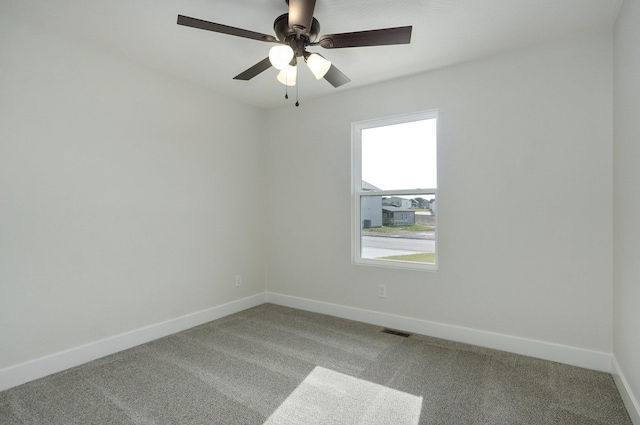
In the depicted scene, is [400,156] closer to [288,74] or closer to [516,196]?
[516,196]

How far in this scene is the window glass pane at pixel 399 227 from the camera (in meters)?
3.18

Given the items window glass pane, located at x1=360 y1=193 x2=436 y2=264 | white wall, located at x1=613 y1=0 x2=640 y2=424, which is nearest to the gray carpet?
white wall, located at x1=613 y1=0 x2=640 y2=424

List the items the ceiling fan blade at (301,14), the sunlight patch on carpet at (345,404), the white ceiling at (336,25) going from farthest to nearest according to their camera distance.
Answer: the white ceiling at (336,25) → the sunlight patch on carpet at (345,404) → the ceiling fan blade at (301,14)

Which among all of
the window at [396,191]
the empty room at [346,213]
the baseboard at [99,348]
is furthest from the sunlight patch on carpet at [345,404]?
the baseboard at [99,348]

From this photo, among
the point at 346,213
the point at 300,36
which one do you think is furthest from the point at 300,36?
the point at 346,213

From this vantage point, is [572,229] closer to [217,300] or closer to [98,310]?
[217,300]

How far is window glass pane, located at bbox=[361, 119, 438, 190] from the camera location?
3.17m

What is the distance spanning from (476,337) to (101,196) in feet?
11.3

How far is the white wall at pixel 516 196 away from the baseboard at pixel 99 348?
60.1 inches

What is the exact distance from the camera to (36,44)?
7.68 ft

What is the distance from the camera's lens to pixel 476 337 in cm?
284

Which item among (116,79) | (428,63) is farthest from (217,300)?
(428,63)

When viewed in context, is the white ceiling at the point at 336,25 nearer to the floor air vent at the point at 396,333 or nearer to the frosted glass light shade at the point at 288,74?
the frosted glass light shade at the point at 288,74

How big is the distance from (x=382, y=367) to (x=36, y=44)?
3.50 m
